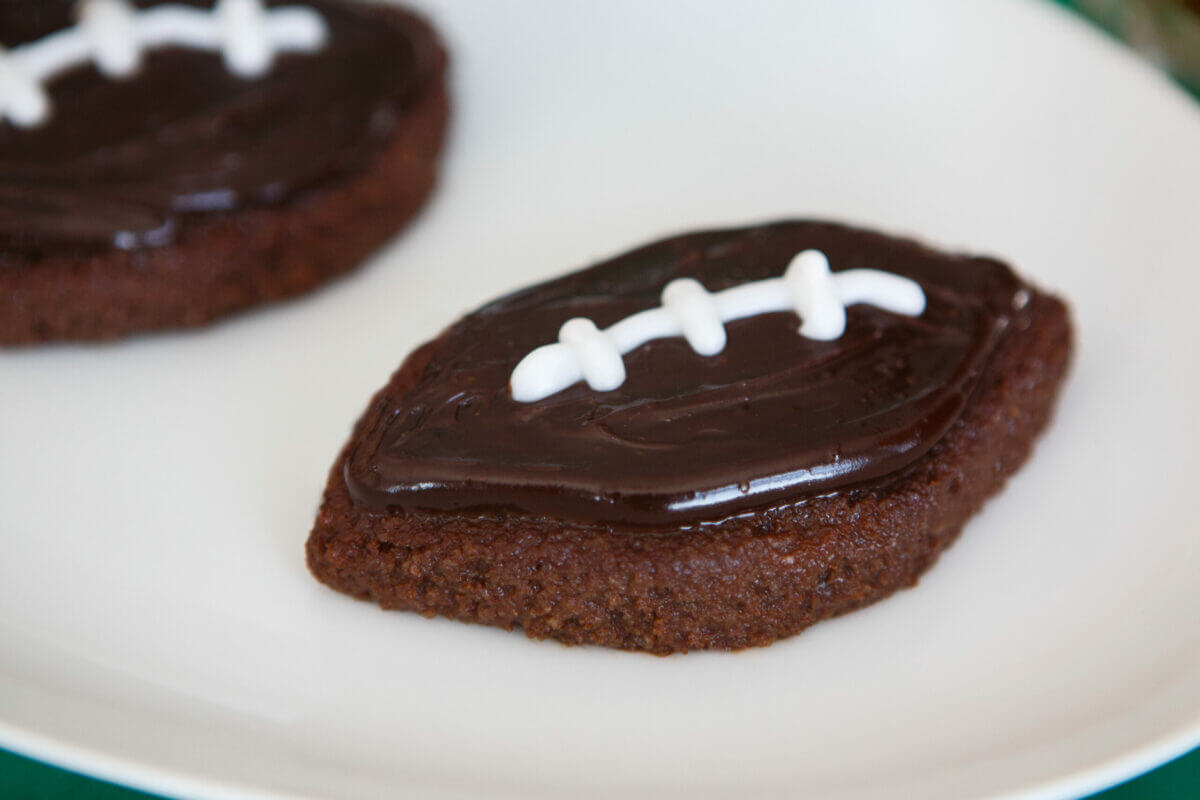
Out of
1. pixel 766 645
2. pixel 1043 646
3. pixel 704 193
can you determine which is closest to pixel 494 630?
pixel 766 645

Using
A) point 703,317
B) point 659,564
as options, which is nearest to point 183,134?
point 703,317

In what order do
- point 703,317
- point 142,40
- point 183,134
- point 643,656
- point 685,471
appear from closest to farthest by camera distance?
point 685,471, point 643,656, point 703,317, point 183,134, point 142,40

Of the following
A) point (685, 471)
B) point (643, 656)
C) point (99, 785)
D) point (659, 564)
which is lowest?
point (99, 785)

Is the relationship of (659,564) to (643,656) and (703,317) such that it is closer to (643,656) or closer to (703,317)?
(643,656)

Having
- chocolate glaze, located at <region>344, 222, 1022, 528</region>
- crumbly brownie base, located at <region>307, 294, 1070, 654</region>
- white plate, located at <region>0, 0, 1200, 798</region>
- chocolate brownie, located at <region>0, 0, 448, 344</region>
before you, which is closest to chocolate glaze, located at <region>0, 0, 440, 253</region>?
chocolate brownie, located at <region>0, 0, 448, 344</region>

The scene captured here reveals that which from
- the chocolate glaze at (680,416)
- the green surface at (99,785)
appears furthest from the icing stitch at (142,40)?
the green surface at (99,785)
